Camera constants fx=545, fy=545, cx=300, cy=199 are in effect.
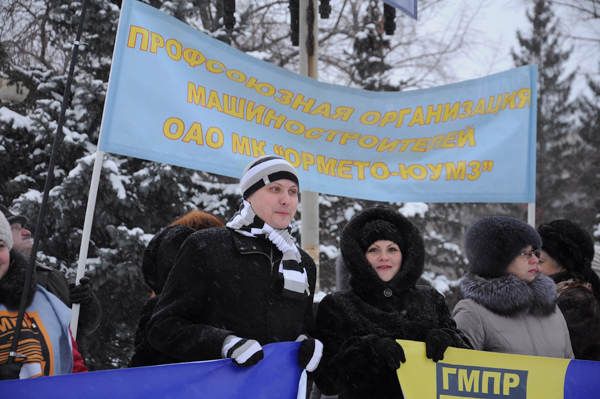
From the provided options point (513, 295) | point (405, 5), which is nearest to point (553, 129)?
point (405, 5)

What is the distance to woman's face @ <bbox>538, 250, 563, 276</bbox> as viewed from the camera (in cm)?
372

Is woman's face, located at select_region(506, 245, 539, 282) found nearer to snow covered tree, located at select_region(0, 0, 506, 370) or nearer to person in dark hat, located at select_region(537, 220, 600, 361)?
person in dark hat, located at select_region(537, 220, 600, 361)

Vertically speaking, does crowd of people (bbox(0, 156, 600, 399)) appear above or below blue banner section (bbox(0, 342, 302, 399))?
above

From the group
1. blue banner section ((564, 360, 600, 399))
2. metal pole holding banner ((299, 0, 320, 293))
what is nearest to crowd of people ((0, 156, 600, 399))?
blue banner section ((564, 360, 600, 399))

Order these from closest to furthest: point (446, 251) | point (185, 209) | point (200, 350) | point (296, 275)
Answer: point (200, 350) → point (296, 275) → point (185, 209) → point (446, 251)

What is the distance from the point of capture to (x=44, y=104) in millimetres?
7043

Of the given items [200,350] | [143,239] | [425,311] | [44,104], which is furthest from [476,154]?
[44,104]

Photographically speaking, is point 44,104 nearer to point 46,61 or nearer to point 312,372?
point 46,61

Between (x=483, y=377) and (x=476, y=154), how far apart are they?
2281mm

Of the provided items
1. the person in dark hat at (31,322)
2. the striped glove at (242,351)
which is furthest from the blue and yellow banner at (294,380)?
the person in dark hat at (31,322)

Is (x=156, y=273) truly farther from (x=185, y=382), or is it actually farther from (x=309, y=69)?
(x=309, y=69)

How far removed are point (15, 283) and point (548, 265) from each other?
10.8 ft

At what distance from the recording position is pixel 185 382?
229 centimetres

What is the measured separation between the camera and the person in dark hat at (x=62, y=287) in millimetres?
3119
